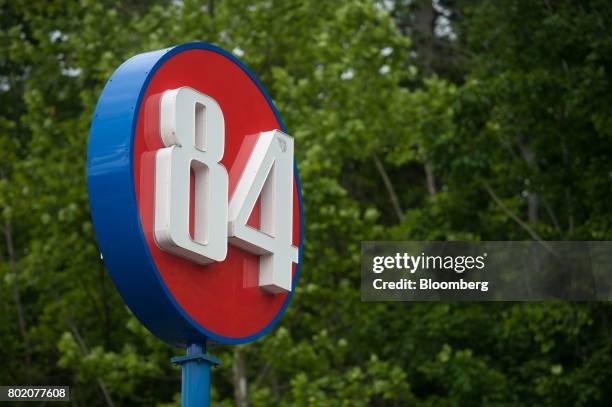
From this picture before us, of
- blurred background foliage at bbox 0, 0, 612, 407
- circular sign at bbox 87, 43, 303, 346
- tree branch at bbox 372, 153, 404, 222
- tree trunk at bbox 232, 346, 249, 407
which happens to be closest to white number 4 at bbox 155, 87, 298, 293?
circular sign at bbox 87, 43, 303, 346

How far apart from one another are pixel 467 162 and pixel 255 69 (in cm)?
427

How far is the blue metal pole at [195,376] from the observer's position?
7.21 meters

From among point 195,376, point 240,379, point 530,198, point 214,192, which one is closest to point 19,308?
point 240,379

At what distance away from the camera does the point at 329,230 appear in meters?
19.1

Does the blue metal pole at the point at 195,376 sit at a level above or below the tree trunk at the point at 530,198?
below

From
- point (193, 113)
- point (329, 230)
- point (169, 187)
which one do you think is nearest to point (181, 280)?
point (169, 187)

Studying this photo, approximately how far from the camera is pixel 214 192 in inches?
286

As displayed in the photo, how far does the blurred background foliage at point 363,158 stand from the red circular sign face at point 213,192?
8.67m

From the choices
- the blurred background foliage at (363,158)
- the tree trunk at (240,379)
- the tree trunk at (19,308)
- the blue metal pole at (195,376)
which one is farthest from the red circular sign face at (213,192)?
the tree trunk at (19,308)

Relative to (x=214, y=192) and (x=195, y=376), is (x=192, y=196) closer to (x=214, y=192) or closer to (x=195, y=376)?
(x=214, y=192)

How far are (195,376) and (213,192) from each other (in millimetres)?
1115

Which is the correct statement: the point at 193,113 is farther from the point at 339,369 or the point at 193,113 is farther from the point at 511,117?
the point at 339,369

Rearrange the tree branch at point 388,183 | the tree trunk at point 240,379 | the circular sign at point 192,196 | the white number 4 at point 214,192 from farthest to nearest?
the tree branch at point 388,183 → the tree trunk at point 240,379 → the white number 4 at point 214,192 → the circular sign at point 192,196

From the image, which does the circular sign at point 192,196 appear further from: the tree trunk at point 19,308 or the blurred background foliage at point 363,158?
the tree trunk at point 19,308
